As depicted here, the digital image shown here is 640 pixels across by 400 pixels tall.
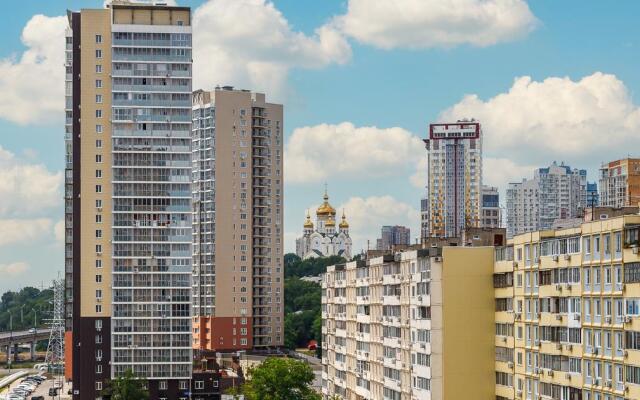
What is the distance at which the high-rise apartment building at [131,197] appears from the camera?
118938 millimetres

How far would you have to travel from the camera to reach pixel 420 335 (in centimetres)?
8131

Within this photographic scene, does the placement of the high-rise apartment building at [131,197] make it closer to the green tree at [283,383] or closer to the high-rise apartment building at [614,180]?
the green tree at [283,383]

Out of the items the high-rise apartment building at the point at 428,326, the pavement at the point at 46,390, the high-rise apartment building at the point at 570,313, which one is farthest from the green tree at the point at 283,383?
the pavement at the point at 46,390

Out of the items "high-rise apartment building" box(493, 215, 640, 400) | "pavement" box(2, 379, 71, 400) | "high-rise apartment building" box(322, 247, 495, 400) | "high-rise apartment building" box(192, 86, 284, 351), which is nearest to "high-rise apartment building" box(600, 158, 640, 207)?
"high-rise apartment building" box(192, 86, 284, 351)

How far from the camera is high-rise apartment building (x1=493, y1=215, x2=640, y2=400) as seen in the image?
5797 cm

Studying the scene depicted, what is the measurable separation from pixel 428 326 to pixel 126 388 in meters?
43.3

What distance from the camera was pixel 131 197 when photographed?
120 meters

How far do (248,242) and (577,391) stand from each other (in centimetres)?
11113

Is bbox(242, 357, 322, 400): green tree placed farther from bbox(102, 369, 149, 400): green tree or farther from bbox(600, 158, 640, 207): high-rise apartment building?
bbox(600, 158, 640, 207): high-rise apartment building

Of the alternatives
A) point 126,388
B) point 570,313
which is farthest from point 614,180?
point 570,313

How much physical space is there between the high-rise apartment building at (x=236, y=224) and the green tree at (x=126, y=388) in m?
50.9

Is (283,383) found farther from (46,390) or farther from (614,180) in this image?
(614,180)

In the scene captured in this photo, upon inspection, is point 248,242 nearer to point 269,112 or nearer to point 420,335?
point 269,112

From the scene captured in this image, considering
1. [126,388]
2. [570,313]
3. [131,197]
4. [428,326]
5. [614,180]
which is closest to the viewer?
[570,313]
